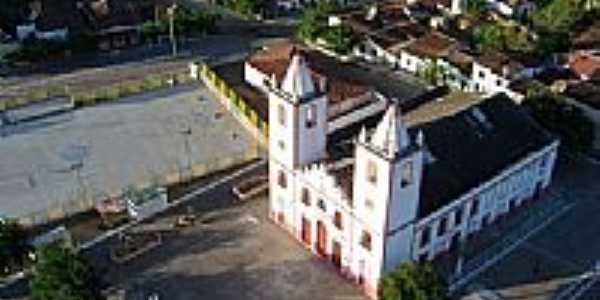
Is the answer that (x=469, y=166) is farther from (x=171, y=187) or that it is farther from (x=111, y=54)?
(x=111, y=54)

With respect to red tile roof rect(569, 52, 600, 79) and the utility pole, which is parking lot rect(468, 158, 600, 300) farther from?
the utility pole

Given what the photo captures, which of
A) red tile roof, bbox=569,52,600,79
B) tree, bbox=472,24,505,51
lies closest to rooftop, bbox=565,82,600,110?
red tile roof, bbox=569,52,600,79

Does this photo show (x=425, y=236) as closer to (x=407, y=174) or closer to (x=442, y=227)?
(x=442, y=227)

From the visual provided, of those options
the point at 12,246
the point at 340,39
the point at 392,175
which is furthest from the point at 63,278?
the point at 340,39

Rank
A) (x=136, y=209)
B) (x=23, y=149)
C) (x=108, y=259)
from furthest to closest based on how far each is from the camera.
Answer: (x=23, y=149)
(x=136, y=209)
(x=108, y=259)

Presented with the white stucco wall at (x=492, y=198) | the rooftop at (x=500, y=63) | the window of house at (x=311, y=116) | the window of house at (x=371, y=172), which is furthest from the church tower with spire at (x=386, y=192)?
the rooftop at (x=500, y=63)

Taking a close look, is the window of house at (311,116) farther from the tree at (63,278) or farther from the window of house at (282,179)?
the tree at (63,278)

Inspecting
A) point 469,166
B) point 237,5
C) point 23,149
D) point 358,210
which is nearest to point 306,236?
point 358,210
